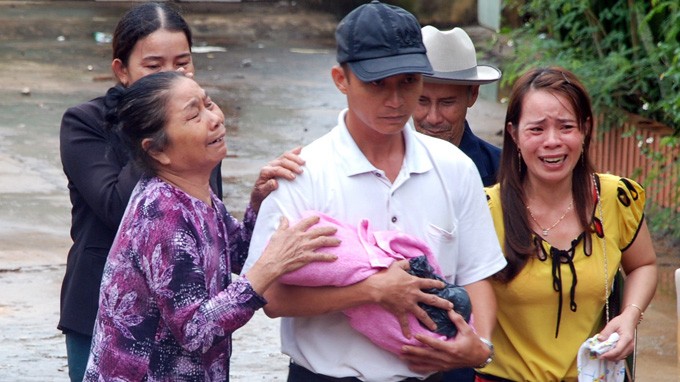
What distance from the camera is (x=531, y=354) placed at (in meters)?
3.62

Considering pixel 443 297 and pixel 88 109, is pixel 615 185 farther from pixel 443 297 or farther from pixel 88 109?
pixel 88 109

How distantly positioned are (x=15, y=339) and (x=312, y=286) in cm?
365

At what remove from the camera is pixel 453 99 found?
4.22m

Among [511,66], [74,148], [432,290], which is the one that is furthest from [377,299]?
[511,66]

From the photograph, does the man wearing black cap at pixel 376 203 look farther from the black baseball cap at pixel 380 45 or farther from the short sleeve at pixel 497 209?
the short sleeve at pixel 497 209

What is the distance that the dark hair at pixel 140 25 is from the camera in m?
3.76

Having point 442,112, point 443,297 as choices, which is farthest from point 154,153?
point 442,112

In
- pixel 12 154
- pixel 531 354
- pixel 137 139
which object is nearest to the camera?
pixel 137 139

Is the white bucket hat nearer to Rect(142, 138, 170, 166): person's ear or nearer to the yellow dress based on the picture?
the yellow dress

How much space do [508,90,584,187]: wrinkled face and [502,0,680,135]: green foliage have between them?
3926 mm

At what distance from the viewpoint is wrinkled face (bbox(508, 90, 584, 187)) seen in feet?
11.9

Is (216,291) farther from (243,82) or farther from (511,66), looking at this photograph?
(243,82)

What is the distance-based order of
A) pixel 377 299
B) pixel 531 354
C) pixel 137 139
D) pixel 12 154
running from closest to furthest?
pixel 377 299, pixel 137 139, pixel 531 354, pixel 12 154

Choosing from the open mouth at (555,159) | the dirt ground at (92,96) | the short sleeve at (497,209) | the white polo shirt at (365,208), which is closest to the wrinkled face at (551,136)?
the open mouth at (555,159)
